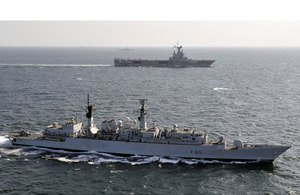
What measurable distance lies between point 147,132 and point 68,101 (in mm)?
37598

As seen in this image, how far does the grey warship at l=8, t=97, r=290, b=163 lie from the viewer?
38.8 meters

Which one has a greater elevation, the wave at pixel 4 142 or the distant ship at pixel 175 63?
the distant ship at pixel 175 63

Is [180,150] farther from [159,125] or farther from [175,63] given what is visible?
[175,63]

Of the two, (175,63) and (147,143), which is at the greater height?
(175,63)

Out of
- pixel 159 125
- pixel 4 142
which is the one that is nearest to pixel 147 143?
pixel 159 125

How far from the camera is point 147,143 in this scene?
39594 mm

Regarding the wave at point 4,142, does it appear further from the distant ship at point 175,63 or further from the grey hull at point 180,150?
the distant ship at point 175,63

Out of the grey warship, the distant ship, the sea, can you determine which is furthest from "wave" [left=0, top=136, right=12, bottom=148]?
the distant ship

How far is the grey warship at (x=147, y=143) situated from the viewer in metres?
38.8

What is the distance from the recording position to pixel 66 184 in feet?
107

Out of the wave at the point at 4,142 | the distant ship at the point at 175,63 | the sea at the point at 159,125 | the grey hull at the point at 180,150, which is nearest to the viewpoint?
the sea at the point at 159,125

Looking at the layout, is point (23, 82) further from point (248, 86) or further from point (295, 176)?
point (295, 176)

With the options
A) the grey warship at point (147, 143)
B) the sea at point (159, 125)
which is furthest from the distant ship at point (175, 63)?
the grey warship at point (147, 143)

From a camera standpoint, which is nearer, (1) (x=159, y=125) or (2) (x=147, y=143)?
(2) (x=147, y=143)
